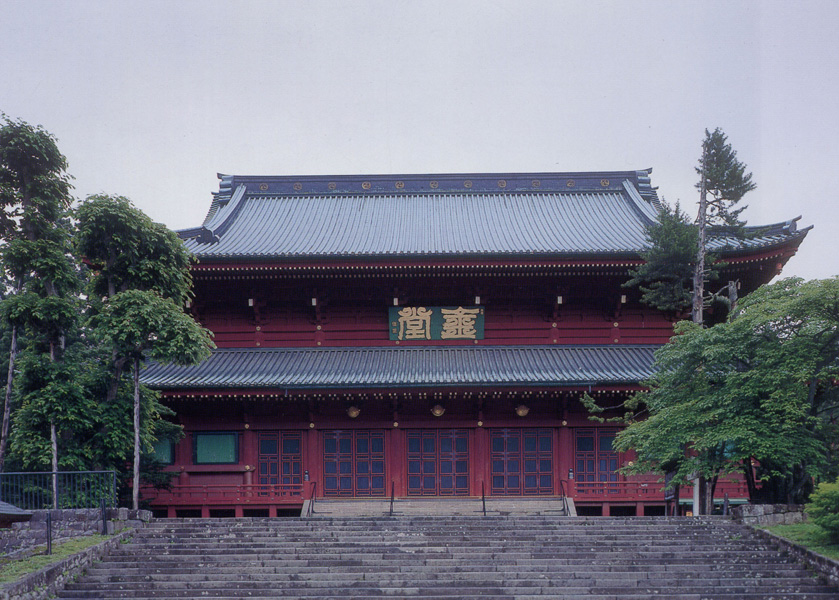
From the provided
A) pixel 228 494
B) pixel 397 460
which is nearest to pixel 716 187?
pixel 397 460

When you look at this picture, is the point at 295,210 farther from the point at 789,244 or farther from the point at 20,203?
the point at 789,244

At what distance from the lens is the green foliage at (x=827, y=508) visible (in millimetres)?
13344

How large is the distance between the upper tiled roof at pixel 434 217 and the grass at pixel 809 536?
28.5 ft

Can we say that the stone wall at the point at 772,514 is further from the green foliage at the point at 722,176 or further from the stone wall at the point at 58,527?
the stone wall at the point at 58,527

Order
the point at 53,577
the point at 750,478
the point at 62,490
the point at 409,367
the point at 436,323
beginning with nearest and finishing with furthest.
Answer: the point at 53,577 → the point at 62,490 → the point at 750,478 → the point at 409,367 → the point at 436,323

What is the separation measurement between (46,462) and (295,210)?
15.0 meters

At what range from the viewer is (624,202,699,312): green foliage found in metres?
19.6

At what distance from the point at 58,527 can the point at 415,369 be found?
1066 centimetres

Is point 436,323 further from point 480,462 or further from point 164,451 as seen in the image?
point 164,451

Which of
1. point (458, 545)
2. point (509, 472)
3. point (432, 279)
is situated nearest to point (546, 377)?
point (509, 472)

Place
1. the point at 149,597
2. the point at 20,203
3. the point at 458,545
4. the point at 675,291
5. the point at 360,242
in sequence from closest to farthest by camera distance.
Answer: the point at 149,597 < the point at 458,545 < the point at 20,203 < the point at 675,291 < the point at 360,242

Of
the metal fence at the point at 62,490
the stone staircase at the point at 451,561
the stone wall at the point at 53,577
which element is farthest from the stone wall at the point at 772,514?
the metal fence at the point at 62,490

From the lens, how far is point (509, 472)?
73.5ft

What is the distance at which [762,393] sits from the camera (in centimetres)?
1592
